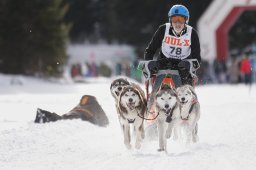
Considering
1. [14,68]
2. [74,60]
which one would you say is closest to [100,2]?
[74,60]

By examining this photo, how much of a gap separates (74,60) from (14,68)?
101ft

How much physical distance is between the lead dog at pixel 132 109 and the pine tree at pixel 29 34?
772 inches

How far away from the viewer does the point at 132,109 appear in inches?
274

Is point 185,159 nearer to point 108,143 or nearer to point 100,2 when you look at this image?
point 108,143

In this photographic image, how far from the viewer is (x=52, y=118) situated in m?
9.88

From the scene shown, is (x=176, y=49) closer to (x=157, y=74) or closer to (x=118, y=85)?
(x=157, y=74)

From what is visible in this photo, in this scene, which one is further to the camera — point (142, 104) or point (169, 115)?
point (142, 104)

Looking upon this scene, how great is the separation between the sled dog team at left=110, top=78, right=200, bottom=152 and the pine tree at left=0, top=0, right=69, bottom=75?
19295mm

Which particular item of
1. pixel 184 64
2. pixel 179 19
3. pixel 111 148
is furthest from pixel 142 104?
pixel 179 19

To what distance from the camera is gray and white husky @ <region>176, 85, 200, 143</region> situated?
742cm

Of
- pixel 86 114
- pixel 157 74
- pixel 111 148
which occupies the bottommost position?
pixel 111 148

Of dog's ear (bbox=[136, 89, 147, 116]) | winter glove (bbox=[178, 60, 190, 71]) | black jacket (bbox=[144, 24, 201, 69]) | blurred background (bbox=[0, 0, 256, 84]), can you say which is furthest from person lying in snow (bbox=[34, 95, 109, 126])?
blurred background (bbox=[0, 0, 256, 84])

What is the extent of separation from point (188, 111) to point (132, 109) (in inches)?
38.9

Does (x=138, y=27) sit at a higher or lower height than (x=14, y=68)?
higher
